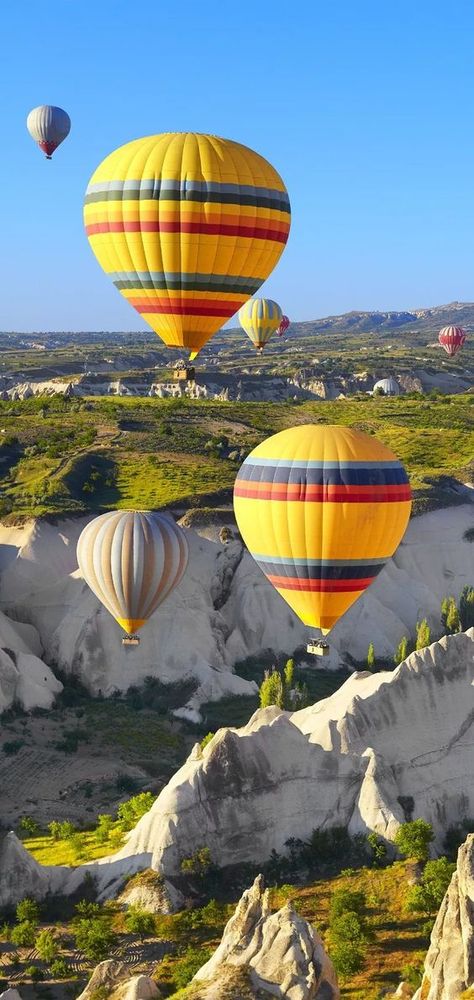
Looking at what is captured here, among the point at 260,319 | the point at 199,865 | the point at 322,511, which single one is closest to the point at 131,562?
the point at 322,511

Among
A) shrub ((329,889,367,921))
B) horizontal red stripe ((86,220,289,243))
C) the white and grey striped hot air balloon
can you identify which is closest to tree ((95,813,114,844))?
shrub ((329,889,367,921))

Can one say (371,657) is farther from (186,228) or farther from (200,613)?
(186,228)

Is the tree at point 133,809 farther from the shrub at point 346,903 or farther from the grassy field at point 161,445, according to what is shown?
the grassy field at point 161,445

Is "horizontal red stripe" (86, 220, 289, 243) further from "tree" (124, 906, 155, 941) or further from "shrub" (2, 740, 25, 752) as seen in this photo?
"tree" (124, 906, 155, 941)

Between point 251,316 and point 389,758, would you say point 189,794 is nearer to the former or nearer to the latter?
point 389,758

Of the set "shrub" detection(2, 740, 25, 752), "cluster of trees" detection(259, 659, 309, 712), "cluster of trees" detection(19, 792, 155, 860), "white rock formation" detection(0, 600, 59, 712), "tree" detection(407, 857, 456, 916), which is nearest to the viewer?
"tree" detection(407, 857, 456, 916)

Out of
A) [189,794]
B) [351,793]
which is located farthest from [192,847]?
[351,793]
